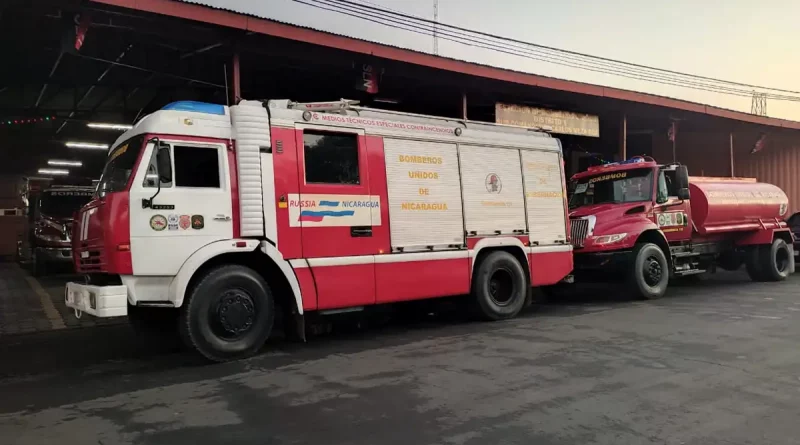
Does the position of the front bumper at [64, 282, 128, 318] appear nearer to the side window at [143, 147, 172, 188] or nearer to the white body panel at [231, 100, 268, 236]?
the side window at [143, 147, 172, 188]

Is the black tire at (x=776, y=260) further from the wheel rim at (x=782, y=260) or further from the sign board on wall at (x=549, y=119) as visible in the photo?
the sign board on wall at (x=549, y=119)

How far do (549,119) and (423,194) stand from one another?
8.77 meters

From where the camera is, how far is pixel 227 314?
6.34 metres

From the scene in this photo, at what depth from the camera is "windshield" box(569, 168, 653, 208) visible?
1136 cm

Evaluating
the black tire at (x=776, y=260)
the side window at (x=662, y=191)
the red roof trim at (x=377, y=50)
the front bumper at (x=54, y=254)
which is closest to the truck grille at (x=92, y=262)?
the red roof trim at (x=377, y=50)

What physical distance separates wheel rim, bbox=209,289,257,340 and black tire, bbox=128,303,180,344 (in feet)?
2.42

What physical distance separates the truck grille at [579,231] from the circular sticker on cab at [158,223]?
7373mm

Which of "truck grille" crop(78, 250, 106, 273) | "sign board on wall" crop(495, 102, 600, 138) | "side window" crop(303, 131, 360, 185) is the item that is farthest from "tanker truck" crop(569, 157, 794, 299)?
"truck grille" crop(78, 250, 106, 273)

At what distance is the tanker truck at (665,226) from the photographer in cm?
1066

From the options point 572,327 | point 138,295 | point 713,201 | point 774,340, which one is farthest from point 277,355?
point 713,201

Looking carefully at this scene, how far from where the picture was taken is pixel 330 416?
14.6 ft

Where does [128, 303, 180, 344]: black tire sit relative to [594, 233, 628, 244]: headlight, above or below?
below

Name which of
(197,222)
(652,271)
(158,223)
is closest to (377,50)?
(197,222)

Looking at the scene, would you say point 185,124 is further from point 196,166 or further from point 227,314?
point 227,314
